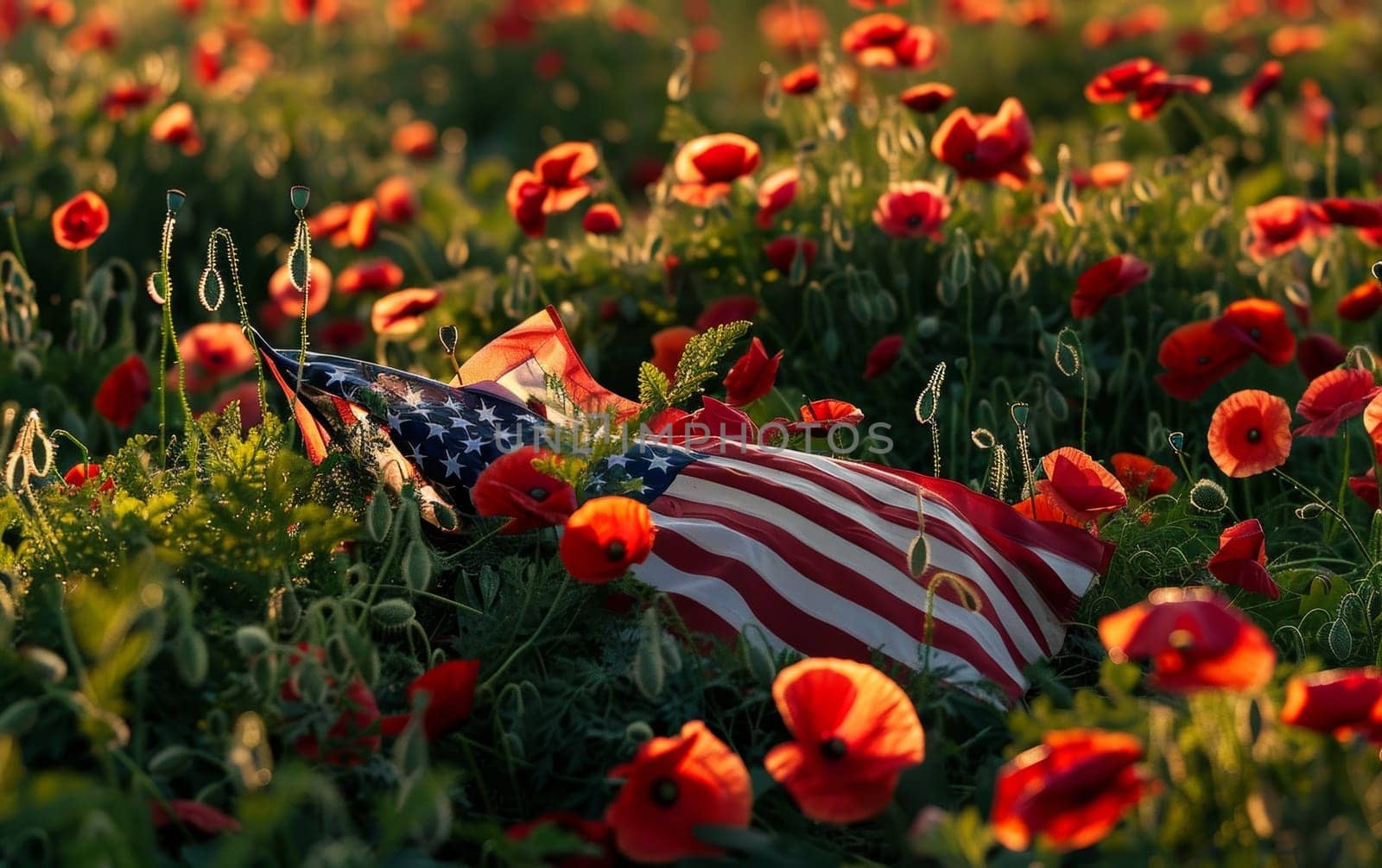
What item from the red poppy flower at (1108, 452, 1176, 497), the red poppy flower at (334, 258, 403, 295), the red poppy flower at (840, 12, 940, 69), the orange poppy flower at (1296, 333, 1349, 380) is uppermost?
the red poppy flower at (840, 12, 940, 69)

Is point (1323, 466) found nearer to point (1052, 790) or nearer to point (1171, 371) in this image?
point (1171, 371)

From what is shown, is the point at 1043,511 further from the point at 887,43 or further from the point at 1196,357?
the point at 887,43

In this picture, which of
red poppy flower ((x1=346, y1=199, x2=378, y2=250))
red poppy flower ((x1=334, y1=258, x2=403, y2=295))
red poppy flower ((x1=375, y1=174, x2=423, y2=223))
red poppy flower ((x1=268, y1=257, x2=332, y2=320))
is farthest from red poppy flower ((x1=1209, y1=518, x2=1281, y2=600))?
red poppy flower ((x1=375, y1=174, x2=423, y2=223))

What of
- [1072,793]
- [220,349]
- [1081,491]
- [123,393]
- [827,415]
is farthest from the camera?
[220,349]

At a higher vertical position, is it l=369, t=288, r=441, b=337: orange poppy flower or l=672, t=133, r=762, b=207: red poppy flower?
l=672, t=133, r=762, b=207: red poppy flower

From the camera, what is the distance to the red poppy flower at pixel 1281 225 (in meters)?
3.44

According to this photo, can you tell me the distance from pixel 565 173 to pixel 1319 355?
1500mm

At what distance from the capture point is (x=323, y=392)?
7.32 feet

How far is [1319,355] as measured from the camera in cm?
310

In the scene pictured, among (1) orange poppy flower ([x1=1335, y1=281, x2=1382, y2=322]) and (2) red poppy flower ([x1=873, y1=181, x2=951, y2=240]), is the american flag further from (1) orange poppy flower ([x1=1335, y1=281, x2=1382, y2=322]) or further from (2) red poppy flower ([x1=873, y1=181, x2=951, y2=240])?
(2) red poppy flower ([x1=873, y1=181, x2=951, y2=240])

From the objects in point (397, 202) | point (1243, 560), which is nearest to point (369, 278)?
point (397, 202)

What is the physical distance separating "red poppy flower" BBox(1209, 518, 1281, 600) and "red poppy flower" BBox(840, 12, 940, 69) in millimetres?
1809

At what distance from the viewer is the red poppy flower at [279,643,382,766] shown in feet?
5.84

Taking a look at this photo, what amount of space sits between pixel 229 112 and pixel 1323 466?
3.77m
